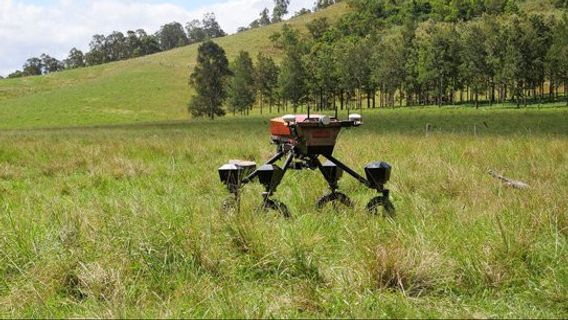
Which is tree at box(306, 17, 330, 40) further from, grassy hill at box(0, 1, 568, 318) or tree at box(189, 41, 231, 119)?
grassy hill at box(0, 1, 568, 318)

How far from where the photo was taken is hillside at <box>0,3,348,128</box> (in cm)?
8238

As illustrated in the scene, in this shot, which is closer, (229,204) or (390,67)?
(229,204)

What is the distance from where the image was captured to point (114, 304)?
3.08 metres

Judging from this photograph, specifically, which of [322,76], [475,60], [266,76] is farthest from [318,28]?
[475,60]

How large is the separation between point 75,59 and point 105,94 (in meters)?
93.1

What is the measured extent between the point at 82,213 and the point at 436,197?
4432 mm

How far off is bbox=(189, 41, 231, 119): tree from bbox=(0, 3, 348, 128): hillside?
1065cm

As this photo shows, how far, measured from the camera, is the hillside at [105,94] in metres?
82.4

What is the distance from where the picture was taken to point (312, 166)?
5562 mm

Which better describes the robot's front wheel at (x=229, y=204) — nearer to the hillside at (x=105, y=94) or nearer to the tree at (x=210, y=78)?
the hillside at (x=105, y=94)

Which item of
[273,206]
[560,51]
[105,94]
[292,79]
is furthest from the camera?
[105,94]

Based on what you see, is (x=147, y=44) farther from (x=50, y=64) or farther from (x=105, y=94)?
(x=105, y=94)

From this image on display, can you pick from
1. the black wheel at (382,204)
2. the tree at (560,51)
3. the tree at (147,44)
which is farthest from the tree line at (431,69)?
the tree at (147,44)

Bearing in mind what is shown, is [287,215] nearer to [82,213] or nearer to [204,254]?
[204,254]
